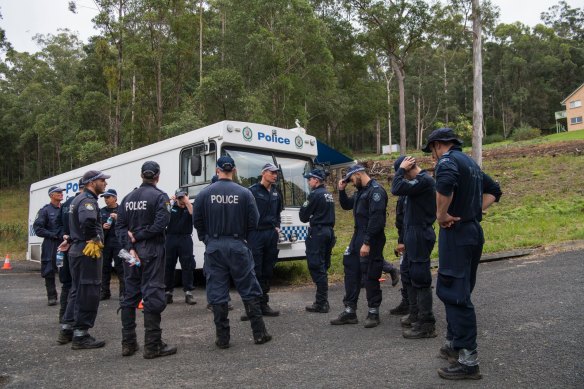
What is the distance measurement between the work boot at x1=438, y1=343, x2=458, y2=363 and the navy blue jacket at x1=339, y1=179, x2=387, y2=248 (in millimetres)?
1663

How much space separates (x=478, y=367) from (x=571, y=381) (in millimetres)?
666

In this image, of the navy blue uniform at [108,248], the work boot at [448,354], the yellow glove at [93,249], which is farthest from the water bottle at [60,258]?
the work boot at [448,354]

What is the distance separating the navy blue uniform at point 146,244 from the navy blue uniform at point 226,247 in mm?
500

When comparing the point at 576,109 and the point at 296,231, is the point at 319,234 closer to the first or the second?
the point at 296,231

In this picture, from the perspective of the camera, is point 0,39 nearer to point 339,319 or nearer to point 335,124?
point 339,319

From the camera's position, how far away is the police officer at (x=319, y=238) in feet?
21.8

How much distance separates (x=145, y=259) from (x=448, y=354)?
10.6 feet

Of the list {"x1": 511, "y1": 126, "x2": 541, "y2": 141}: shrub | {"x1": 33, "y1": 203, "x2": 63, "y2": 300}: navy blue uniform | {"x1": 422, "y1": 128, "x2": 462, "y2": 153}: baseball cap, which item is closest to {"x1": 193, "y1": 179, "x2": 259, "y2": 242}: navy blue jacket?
{"x1": 422, "y1": 128, "x2": 462, "y2": 153}: baseball cap

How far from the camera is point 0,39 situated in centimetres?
1823

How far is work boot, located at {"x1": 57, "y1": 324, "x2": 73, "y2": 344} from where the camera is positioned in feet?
18.3

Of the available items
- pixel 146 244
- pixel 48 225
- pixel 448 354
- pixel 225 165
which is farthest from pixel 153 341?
pixel 48 225

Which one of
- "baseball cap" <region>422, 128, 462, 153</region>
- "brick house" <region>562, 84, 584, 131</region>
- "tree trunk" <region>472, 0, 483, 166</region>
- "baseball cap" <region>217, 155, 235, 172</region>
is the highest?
"brick house" <region>562, 84, 584, 131</region>

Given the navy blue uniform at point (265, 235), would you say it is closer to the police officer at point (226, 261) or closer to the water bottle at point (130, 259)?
the police officer at point (226, 261)

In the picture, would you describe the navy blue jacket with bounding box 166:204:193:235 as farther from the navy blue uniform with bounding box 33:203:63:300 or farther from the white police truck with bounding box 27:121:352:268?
the navy blue uniform with bounding box 33:203:63:300
